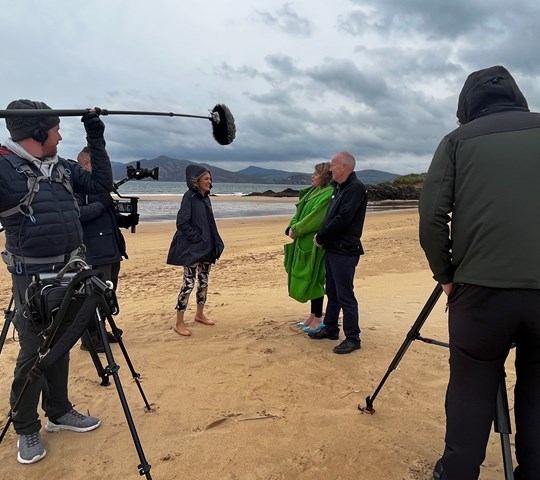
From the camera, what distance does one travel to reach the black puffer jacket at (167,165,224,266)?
548 centimetres

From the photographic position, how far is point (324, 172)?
551 centimetres

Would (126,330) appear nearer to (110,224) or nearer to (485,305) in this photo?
(110,224)

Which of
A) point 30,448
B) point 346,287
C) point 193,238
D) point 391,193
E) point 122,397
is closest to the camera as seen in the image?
point 122,397

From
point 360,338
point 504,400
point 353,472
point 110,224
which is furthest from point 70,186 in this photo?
point 360,338

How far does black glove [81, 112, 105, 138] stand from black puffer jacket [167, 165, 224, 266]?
89.9 inches

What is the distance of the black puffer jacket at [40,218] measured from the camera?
9.61 ft

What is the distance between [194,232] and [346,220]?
6.47 feet

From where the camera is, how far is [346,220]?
477cm

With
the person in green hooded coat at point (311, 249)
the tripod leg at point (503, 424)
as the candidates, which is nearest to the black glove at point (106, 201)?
the person in green hooded coat at point (311, 249)

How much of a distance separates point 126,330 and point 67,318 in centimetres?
309

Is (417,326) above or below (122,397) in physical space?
above

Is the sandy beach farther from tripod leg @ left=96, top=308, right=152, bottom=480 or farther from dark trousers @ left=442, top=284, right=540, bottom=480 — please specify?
dark trousers @ left=442, top=284, right=540, bottom=480

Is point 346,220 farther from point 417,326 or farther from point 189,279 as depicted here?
point 189,279

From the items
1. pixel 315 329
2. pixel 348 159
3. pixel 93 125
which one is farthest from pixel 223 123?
pixel 315 329
